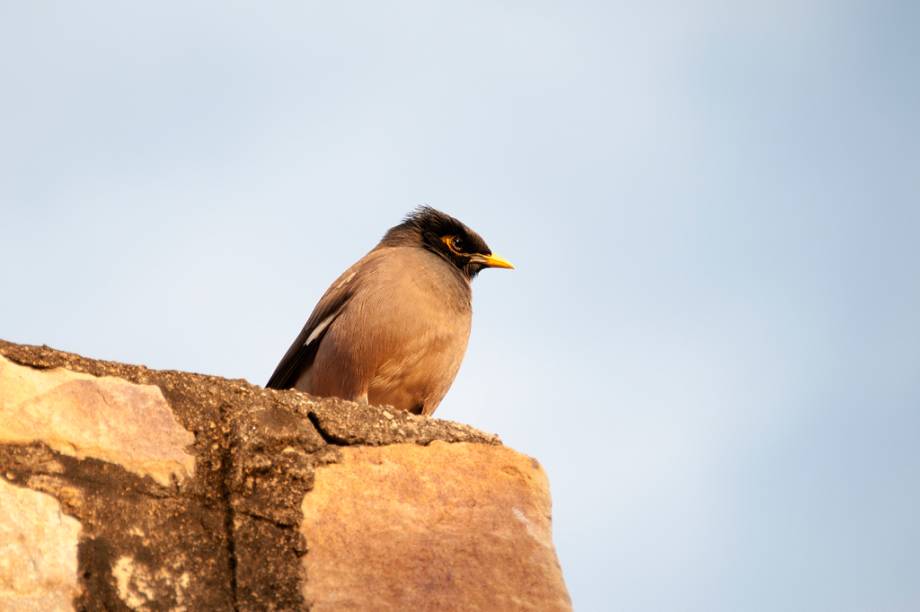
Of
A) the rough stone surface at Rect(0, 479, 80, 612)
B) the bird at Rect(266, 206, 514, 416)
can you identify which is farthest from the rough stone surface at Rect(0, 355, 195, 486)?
the bird at Rect(266, 206, 514, 416)

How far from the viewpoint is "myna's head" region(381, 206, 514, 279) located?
6.95m

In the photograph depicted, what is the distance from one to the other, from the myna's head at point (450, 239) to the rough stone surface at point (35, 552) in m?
4.53

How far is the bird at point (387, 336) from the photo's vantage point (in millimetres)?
5555

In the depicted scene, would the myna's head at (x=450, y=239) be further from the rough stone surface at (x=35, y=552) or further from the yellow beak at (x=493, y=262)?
the rough stone surface at (x=35, y=552)

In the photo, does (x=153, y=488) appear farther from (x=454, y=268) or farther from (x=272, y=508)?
(x=454, y=268)

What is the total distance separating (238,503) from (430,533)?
16.9 inches

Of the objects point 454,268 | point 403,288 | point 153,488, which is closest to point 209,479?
point 153,488

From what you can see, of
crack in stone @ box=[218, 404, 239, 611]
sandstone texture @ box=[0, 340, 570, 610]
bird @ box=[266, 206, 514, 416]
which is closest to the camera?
sandstone texture @ box=[0, 340, 570, 610]

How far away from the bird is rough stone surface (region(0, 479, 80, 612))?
2.99 meters

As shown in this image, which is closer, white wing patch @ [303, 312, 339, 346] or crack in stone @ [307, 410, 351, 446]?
crack in stone @ [307, 410, 351, 446]

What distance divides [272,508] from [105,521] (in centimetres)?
37

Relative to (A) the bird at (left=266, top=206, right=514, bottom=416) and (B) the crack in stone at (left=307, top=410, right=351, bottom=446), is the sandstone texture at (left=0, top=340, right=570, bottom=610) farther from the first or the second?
(A) the bird at (left=266, top=206, right=514, bottom=416)

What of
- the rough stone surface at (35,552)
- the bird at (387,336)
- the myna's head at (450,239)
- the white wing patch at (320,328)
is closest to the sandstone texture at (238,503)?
the rough stone surface at (35,552)

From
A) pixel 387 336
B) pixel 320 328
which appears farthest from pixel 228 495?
pixel 320 328
